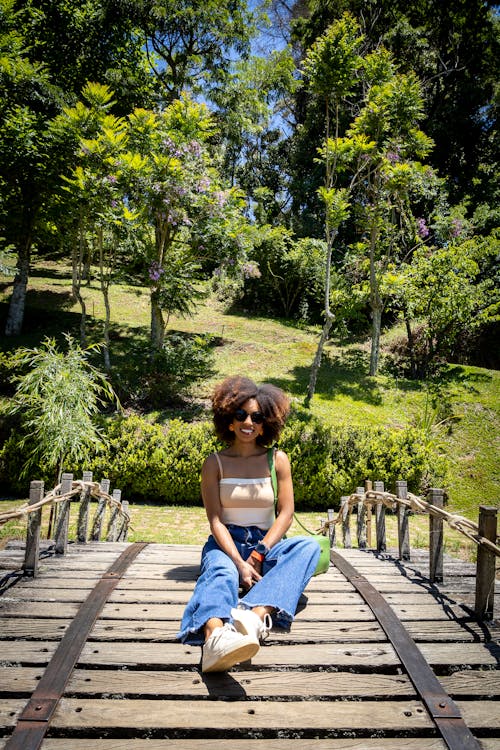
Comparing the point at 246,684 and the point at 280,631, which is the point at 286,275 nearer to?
the point at 280,631

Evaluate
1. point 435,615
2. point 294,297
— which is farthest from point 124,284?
point 435,615

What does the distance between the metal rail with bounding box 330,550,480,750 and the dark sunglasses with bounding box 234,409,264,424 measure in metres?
1.39

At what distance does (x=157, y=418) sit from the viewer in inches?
446

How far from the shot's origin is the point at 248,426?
352 cm

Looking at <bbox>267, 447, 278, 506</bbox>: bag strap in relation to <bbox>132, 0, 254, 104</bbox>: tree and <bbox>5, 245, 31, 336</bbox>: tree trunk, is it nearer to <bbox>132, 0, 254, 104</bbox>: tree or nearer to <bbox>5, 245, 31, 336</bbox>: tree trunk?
<bbox>5, 245, 31, 336</bbox>: tree trunk

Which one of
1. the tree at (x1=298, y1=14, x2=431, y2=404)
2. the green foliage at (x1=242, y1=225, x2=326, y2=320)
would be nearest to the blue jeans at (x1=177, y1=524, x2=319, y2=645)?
the tree at (x1=298, y1=14, x2=431, y2=404)

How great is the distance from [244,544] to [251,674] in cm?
108

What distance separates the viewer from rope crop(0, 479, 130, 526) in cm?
310

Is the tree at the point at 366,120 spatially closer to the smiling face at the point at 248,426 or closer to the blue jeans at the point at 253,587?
the smiling face at the point at 248,426

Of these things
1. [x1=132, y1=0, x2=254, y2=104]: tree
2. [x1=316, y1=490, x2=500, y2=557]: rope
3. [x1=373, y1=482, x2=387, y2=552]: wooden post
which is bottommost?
[x1=373, y1=482, x2=387, y2=552]: wooden post

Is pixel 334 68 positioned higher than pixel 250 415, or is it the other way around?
pixel 334 68

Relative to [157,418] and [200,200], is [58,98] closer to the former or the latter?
[200,200]

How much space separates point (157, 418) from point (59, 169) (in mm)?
8247

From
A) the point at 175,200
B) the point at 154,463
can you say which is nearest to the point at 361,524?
the point at 154,463
